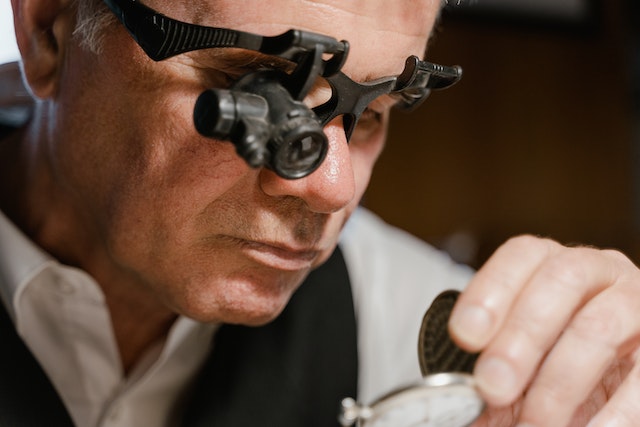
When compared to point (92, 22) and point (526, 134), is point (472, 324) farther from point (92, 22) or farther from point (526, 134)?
point (526, 134)

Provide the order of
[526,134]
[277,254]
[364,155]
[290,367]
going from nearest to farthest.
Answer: [277,254] < [364,155] < [290,367] < [526,134]

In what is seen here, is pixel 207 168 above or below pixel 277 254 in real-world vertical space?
above

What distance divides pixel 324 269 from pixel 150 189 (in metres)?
0.61

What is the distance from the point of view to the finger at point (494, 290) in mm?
914

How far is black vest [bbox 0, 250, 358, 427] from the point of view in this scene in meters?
1.45

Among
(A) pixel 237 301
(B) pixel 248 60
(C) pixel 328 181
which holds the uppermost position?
(B) pixel 248 60

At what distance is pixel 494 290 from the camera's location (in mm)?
958

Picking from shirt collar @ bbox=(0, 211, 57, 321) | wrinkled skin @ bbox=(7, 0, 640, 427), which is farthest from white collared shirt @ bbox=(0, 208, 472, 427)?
wrinkled skin @ bbox=(7, 0, 640, 427)

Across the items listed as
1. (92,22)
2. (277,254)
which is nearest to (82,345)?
(277,254)

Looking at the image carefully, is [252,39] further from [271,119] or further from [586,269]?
[586,269]

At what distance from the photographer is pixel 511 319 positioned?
947 mm

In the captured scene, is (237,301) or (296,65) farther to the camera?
(237,301)

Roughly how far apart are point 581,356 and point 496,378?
0.13 metres

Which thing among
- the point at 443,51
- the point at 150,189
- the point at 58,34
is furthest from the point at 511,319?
the point at 443,51
